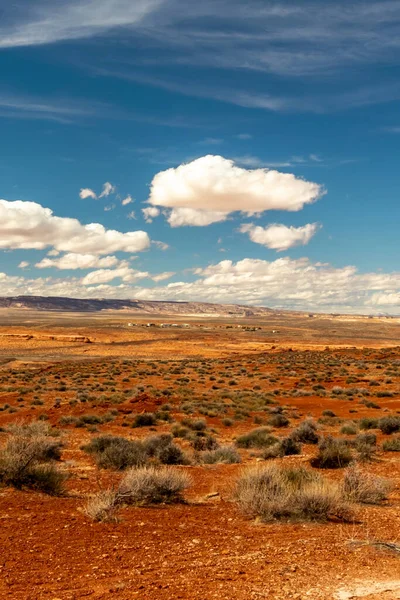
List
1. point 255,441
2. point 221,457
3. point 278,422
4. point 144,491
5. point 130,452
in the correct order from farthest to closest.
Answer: point 278,422
point 255,441
point 221,457
point 130,452
point 144,491

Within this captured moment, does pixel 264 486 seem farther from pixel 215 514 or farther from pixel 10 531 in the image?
pixel 10 531

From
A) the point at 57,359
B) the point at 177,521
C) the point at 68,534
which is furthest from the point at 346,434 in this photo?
the point at 57,359

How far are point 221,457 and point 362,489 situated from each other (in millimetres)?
5952

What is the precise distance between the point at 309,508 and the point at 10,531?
536 cm

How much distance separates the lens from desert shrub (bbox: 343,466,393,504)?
32.7 ft

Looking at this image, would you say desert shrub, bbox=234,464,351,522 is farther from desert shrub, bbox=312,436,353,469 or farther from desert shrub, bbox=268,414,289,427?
desert shrub, bbox=268,414,289,427

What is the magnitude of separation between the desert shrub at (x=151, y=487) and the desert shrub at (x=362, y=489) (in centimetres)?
355

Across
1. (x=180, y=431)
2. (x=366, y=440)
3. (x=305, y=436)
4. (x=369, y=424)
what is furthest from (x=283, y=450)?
(x=369, y=424)

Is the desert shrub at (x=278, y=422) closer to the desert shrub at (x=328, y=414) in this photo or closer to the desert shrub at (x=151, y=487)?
the desert shrub at (x=328, y=414)

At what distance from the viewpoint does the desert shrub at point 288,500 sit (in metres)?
8.73

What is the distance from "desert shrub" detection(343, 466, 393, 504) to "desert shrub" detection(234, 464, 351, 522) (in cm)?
67

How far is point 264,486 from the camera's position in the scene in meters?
9.04

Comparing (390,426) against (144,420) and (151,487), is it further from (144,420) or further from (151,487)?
(151,487)

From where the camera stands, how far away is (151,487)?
9.91m
